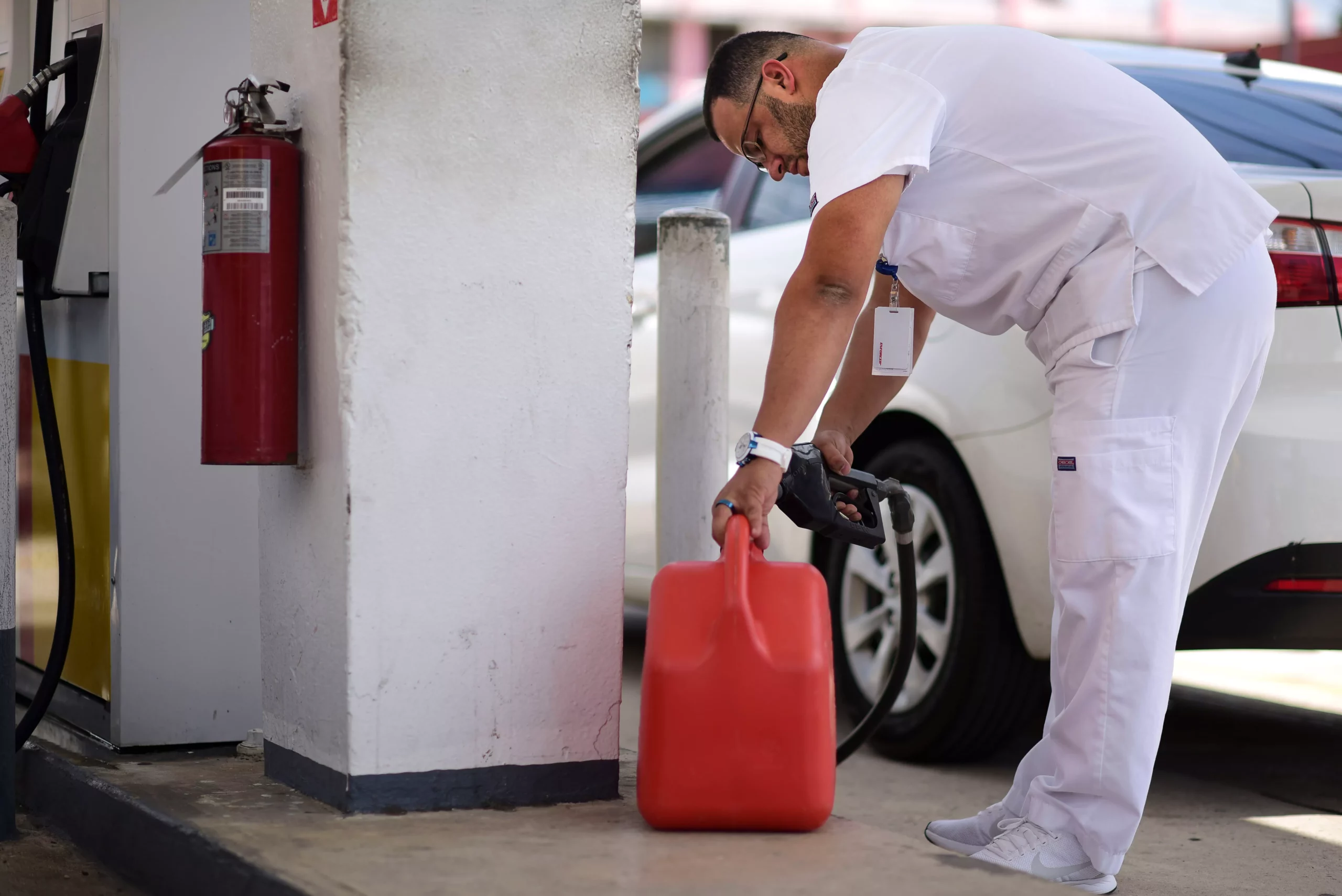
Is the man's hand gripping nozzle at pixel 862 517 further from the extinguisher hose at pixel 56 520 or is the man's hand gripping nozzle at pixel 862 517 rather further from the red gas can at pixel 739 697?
the extinguisher hose at pixel 56 520

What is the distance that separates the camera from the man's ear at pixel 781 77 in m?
2.92

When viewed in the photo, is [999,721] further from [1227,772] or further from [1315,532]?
[1315,532]

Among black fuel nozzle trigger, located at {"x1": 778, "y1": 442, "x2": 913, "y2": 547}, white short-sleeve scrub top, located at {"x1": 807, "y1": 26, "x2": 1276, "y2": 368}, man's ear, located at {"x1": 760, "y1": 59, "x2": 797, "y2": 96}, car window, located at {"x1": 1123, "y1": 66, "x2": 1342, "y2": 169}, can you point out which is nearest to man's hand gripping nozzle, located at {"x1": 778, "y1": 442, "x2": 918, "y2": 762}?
black fuel nozzle trigger, located at {"x1": 778, "y1": 442, "x2": 913, "y2": 547}

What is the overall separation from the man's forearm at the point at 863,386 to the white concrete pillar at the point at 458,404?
0.59 m

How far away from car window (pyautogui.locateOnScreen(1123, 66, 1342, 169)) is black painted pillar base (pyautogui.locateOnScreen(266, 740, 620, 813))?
78.4 inches

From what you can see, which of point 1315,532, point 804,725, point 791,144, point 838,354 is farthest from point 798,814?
point 1315,532

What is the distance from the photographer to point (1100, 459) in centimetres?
280

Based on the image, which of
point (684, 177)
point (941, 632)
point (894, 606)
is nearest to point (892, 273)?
point (941, 632)

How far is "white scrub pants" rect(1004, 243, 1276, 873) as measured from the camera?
2.79m

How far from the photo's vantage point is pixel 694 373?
3848 millimetres

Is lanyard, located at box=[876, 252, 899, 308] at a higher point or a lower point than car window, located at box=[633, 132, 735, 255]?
lower

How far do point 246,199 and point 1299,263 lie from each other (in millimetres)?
2037

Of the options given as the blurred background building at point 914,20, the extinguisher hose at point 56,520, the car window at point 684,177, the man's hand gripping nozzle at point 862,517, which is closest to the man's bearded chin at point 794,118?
the man's hand gripping nozzle at point 862,517

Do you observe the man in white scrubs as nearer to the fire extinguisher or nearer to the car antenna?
the fire extinguisher
